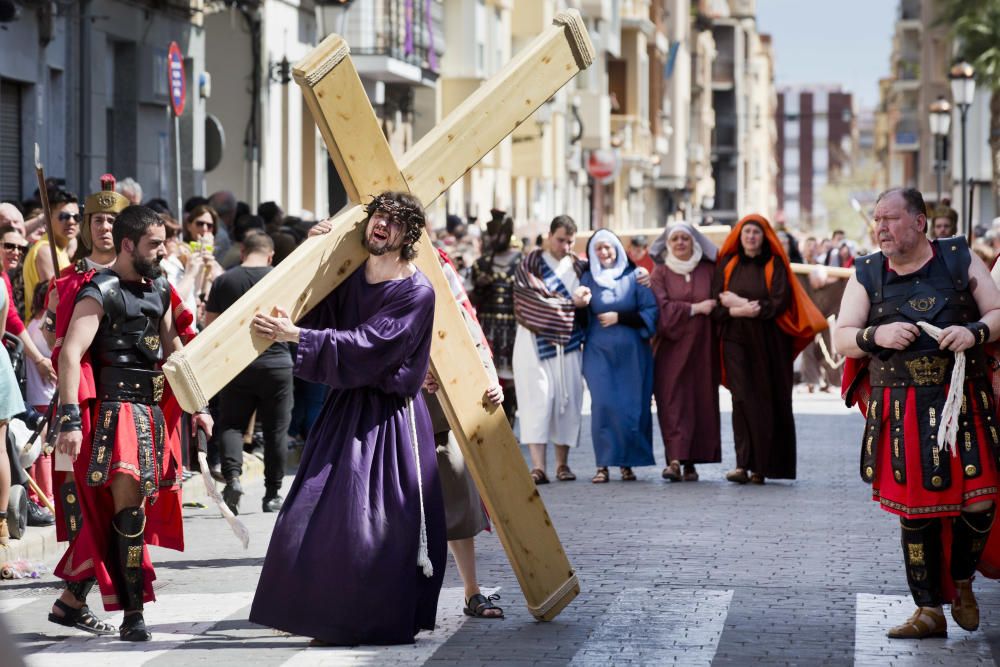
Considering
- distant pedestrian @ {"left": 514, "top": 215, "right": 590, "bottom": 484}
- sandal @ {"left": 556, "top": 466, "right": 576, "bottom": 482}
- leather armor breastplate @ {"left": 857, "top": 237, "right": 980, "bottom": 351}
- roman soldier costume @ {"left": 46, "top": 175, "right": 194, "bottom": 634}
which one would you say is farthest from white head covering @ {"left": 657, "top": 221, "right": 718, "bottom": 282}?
roman soldier costume @ {"left": 46, "top": 175, "right": 194, "bottom": 634}

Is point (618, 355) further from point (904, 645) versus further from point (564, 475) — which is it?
point (904, 645)

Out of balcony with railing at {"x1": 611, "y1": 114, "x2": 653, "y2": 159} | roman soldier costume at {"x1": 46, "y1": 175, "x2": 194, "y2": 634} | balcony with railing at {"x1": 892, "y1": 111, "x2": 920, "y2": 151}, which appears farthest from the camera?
balcony with railing at {"x1": 892, "y1": 111, "x2": 920, "y2": 151}

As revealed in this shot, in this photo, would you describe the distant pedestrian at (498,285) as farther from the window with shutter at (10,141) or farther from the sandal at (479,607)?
the sandal at (479,607)

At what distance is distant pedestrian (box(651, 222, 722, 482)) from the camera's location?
1450 centimetres

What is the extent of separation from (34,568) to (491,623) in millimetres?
2651

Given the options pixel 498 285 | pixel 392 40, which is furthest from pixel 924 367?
pixel 392 40

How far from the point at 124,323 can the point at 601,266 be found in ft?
22.5

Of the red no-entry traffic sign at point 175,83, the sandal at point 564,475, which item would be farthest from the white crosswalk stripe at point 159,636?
the red no-entry traffic sign at point 175,83

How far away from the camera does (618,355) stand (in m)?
14.5

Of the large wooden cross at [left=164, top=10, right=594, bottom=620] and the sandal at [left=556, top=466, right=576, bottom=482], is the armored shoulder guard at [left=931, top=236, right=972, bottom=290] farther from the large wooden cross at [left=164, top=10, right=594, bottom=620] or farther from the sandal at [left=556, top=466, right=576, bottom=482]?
the sandal at [left=556, top=466, right=576, bottom=482]

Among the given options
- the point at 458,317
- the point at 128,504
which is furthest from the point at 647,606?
the point at 128,504

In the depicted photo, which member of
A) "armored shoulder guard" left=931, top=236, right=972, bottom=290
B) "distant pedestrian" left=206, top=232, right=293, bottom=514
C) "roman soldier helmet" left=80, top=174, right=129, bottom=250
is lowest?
"distant pedestrian" left=206, top=232, right=293, bottom=514

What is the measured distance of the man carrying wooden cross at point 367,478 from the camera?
25.5ft

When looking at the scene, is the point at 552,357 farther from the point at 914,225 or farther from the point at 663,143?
the point at 663,143
